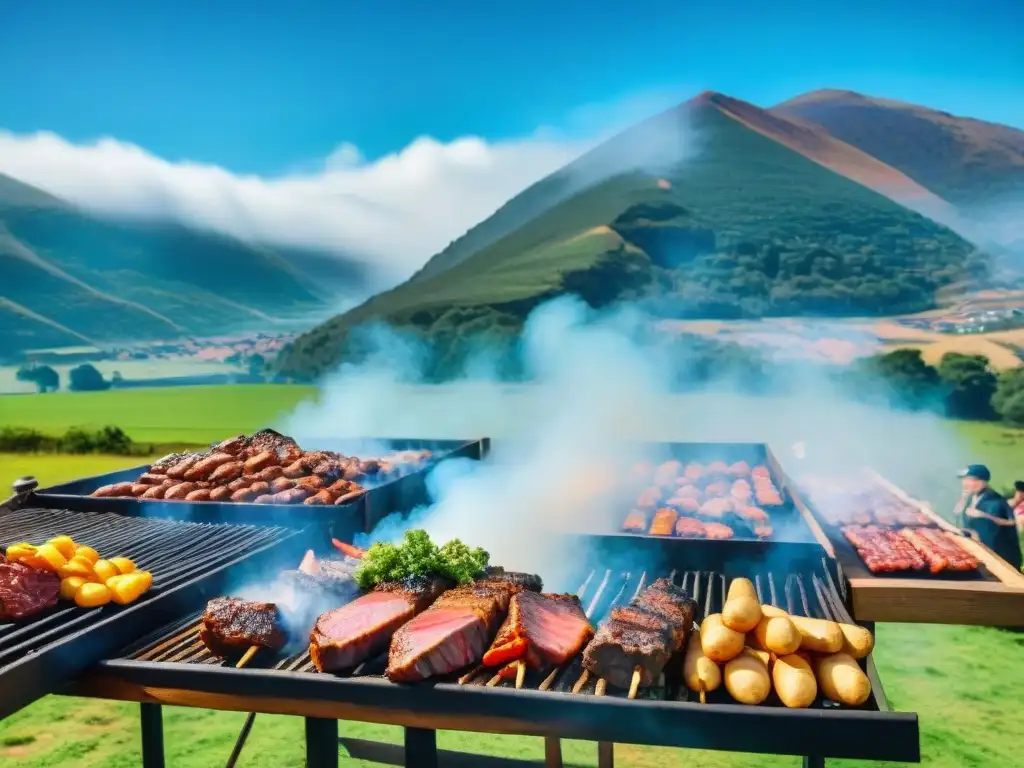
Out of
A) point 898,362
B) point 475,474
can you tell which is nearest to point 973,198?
point 898,362

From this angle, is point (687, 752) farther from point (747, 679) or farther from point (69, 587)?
point (69, 587)

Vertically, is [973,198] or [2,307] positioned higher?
[973,198]

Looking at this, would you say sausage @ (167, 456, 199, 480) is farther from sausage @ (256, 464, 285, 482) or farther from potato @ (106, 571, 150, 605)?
potato @ (106, 571, 150, 605)

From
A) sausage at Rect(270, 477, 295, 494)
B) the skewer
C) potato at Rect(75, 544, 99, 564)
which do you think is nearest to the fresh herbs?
the skewer

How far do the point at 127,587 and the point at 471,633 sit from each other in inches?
68.0

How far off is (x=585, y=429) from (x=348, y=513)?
6.93 meters

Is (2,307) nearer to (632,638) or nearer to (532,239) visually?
(532,239)

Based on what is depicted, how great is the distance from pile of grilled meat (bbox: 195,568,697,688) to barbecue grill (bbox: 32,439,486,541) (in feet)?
6.83

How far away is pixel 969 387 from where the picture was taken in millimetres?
15969

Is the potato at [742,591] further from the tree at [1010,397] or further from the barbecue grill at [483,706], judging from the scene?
the tree at [1010,397]

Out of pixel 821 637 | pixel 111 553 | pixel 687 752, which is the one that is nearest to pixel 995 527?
pixel 687 752

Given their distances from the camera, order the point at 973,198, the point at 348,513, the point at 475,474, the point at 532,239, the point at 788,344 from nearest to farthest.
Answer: the point at 348,513 → the point at 475,474 → the point at 788,344 → the point at 973,198 → the point at 532,239

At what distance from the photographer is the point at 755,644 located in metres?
2.97

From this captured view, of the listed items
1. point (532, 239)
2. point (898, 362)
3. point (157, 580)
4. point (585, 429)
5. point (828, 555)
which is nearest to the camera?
point (157, 580)
